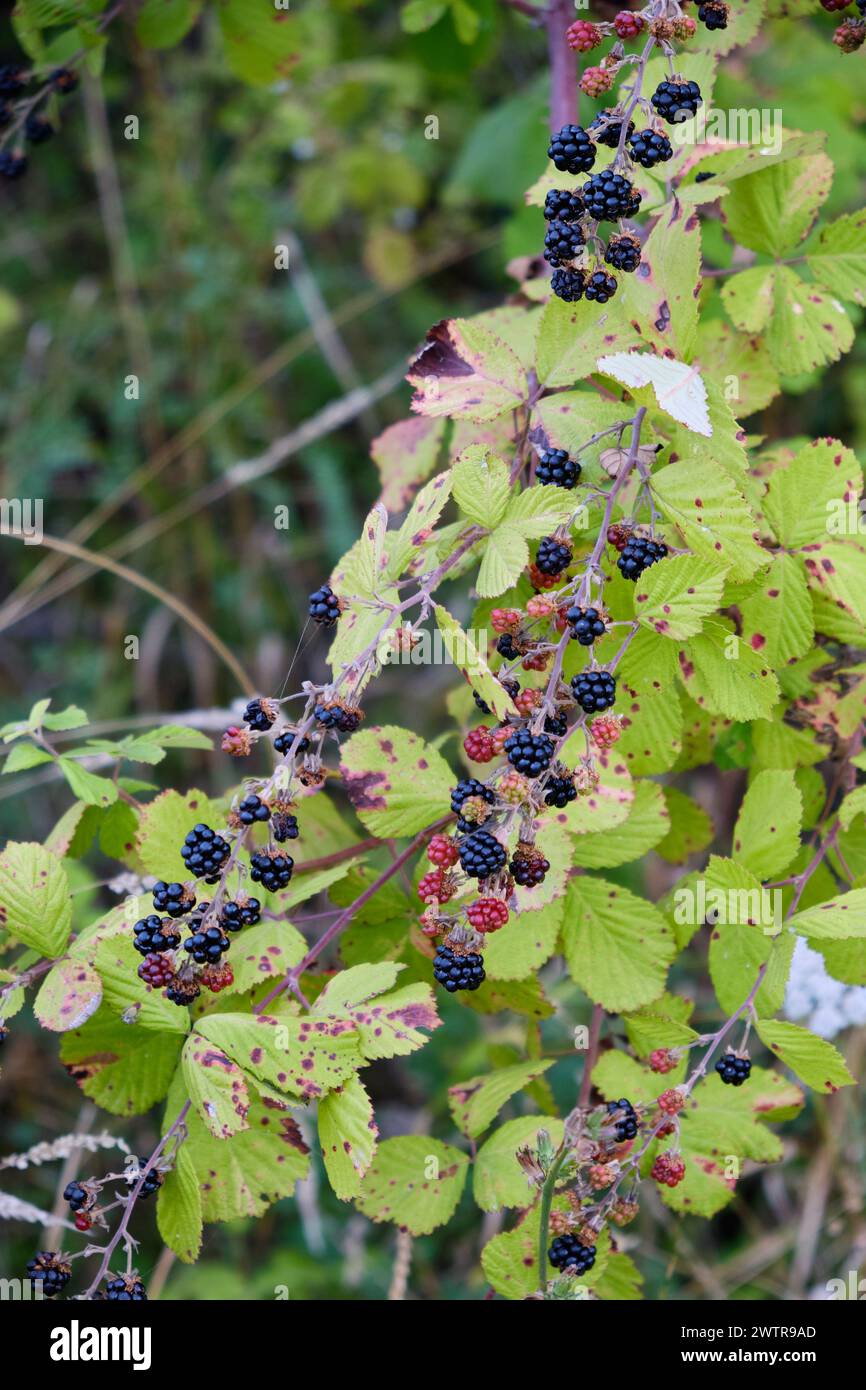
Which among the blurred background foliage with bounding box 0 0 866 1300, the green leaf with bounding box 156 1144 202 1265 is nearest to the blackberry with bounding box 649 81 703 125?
the green leaf with bounding box 156 1144 202 1265

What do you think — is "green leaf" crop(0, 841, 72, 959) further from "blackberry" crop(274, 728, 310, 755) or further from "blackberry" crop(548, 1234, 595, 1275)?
"blackberry" crop(548, 1234, 595, 1275)

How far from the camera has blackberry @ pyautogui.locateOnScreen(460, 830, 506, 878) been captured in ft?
3.44

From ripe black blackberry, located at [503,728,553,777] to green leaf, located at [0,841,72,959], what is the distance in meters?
0.51

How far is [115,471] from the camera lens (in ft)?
11.2

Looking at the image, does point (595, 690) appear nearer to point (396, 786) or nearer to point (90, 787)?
point (396, 786)

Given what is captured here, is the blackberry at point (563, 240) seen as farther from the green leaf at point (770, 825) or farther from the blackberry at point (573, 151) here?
the green leaf at point (770, 825)

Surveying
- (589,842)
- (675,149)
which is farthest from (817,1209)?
(675,149)

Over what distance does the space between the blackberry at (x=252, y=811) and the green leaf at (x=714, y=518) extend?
0.47 m

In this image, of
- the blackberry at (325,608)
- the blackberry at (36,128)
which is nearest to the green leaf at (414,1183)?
the blackberry at (325,608)

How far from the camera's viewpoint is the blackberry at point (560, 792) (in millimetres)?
1091

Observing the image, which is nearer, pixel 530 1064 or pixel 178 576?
pixel 530 1064

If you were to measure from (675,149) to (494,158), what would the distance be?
149 cm
